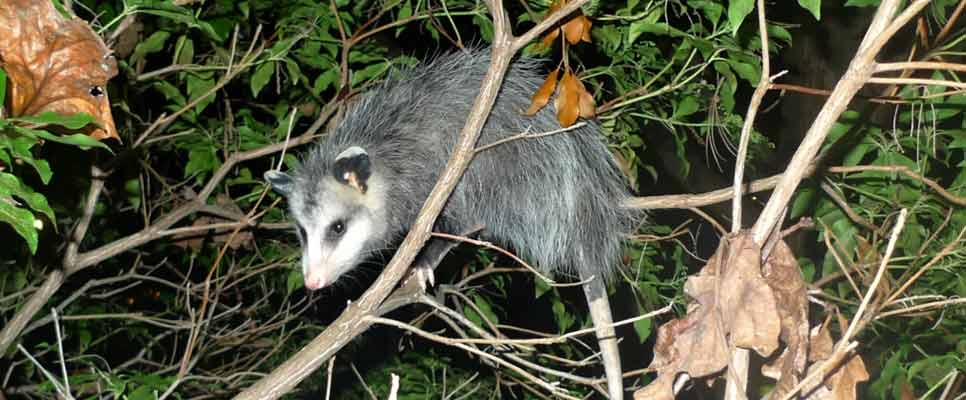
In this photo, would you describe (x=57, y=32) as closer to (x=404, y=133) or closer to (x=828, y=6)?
(x=404, y=133)

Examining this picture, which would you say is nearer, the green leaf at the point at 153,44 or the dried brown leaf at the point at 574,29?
the dried brown leaf at the point at 574,29

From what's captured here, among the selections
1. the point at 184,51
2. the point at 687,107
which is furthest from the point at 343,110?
the point at 687,107

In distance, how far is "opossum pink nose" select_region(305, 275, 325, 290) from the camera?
9.39 ft

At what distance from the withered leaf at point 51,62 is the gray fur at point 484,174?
1.34m

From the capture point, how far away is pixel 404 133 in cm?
324

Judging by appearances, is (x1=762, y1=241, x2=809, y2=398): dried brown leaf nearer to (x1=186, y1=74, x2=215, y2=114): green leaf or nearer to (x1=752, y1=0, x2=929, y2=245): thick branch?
(x1=752, y1=0, x2=929, y2=245): thick branch

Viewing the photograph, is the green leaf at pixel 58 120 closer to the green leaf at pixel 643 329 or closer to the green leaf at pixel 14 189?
the green leaf at pixel 14 189

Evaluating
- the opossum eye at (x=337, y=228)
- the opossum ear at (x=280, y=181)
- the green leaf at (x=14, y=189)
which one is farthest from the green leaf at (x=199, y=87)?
the green leaf at (x=14, y=189)

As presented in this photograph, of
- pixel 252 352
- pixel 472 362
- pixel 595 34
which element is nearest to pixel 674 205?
pixel 595 34

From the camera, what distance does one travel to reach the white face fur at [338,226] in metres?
2.98

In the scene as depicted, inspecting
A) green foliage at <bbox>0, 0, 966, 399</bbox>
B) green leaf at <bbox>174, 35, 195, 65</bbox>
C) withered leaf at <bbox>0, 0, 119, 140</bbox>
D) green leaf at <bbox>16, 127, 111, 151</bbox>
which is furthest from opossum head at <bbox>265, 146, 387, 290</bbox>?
green leaf at <bbox>16, 127, 111, 151</bbox>

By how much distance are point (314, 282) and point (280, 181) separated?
35 centimetres

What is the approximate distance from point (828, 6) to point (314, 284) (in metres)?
2.01

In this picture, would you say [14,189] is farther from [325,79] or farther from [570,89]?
[325,79]
